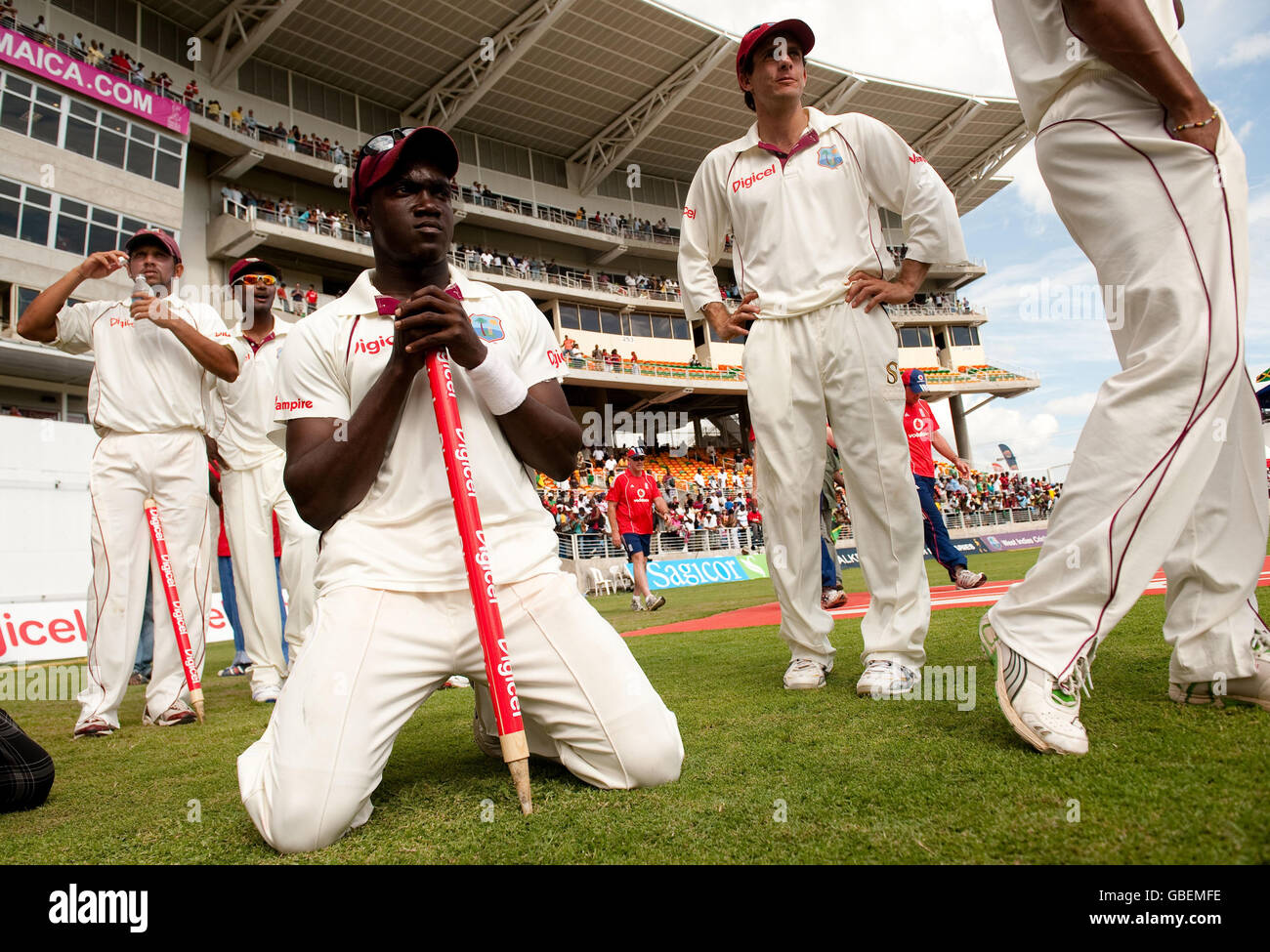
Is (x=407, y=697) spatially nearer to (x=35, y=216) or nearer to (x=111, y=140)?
(x=35, y=216)

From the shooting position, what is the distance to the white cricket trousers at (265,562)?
4.89 metres

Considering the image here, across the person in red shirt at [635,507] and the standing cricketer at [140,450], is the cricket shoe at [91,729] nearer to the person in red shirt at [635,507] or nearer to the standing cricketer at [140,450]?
the standing cricketer at [140,450]

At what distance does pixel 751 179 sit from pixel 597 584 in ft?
41.3

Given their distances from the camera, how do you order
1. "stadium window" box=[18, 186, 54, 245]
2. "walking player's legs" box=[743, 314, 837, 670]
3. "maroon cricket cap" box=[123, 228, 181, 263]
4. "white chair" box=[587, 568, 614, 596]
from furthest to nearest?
"stadium window" box=[18, 186, 54, 245] < "white chair" box=[587, 568, 614, 596] < "maroon cricket cap" box=[123, 228, 181, 263] < "walking player's legs" box=[743, 314, 837, 670]

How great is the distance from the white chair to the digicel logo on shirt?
1248 centimetres

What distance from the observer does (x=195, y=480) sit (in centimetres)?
425

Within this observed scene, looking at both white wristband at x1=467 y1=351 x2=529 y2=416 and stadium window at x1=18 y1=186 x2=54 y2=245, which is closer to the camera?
white wristband at x1=467 y1=351 x2=529 y2=416

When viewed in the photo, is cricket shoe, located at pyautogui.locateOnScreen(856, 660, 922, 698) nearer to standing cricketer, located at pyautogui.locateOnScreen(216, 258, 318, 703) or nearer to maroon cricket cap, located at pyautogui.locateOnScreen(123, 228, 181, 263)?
standing cricketer, located at pyautogui.locateOnScreen(216, 258, 318, 703)

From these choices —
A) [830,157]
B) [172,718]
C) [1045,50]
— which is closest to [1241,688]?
[1045,50]

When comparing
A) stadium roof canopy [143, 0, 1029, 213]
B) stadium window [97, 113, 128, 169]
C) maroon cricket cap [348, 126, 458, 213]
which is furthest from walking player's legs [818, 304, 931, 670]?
stadium roof canopy [143, 0, 1029, 213]

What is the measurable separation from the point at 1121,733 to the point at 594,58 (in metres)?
33.8

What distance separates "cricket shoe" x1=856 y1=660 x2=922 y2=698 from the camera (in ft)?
9.26

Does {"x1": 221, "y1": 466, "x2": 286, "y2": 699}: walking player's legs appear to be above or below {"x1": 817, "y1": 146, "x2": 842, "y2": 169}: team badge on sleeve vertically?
below
